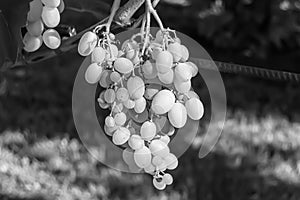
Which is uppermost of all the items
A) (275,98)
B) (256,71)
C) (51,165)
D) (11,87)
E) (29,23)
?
(29,23)

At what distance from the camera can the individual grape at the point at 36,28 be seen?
555mm

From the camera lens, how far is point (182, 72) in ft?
1.53

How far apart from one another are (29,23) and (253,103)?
213 cm

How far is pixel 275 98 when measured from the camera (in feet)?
8.95

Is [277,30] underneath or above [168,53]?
underneath

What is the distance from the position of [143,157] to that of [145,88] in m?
0.05

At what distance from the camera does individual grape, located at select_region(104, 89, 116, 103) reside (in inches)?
19.4

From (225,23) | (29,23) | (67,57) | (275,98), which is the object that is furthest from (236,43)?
(29,23)

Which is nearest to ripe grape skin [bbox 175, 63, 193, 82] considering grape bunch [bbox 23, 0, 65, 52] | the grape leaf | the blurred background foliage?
grape bunch [bbox 23, 0, 65, 52]

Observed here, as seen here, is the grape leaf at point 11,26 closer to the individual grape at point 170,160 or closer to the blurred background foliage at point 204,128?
the individual grape at point 170,160

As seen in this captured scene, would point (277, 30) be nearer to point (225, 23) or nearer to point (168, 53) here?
point (225, 23)

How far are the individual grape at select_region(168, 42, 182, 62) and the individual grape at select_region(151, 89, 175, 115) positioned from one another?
0.09 feet

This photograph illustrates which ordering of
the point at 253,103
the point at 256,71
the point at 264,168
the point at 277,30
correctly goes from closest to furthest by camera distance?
the point at 256,71 → the point at 264,168 → the point at 253,103 → the point at 277,30

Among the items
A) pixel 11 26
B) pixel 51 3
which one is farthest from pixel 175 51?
pixel 11 26
